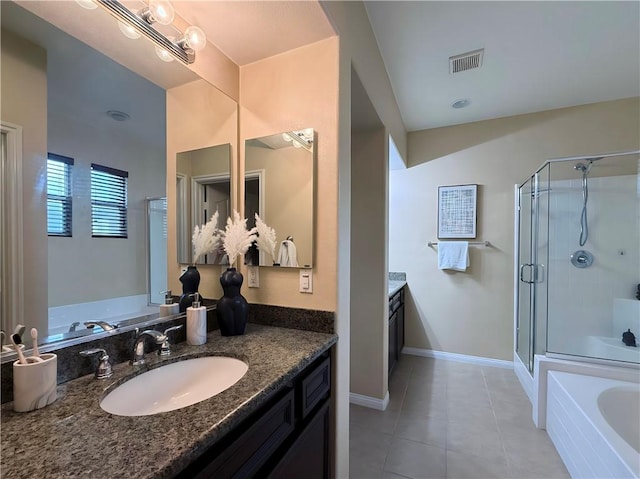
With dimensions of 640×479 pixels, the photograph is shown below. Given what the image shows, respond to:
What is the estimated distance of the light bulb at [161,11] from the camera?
113 centimetres

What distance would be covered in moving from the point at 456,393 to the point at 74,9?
11.3 feet

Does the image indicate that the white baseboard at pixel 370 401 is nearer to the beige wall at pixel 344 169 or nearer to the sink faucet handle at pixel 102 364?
the beige wall at pixel 344 169

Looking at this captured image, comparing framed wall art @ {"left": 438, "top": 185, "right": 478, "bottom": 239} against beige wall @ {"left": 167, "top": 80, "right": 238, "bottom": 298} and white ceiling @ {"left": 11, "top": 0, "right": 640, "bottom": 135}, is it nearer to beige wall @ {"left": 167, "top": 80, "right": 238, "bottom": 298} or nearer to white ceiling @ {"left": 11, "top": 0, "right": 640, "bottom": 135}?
white ceiling @ {"left": 11, "top": 0, "right": 640, "bottom": 135}

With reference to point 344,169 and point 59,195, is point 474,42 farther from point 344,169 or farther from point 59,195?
point 59,195

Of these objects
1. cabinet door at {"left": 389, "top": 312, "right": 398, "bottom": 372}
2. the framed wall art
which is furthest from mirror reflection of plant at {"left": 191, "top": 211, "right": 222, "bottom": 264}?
the framed wall art

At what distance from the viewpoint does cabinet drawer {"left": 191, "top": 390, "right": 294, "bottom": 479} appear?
0.71 metres

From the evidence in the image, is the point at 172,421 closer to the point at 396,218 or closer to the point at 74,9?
the point at 74,9

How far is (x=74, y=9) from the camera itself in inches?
39.2

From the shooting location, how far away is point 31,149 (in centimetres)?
86

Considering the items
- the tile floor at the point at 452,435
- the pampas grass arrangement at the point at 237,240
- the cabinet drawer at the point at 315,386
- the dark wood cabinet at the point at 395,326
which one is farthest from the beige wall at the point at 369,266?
the pampas grass arrangement at the point at 237,240

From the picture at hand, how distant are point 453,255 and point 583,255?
113cm

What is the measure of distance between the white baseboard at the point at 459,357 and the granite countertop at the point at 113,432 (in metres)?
2.99

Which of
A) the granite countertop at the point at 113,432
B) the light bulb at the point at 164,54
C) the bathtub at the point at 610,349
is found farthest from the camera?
the bathtub at the point at 610,349

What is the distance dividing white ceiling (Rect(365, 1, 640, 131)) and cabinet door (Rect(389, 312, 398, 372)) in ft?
7.15
